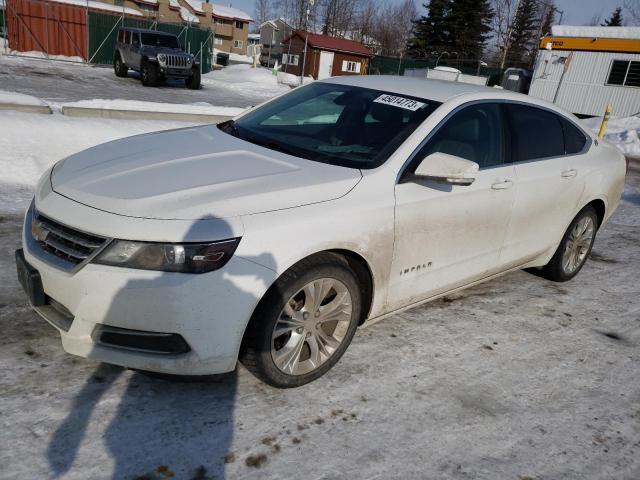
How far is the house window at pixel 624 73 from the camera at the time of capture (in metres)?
22.6

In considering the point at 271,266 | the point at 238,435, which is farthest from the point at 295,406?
the point at 271,266

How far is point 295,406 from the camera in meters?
2.82

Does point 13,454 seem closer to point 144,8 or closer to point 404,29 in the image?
point 144,8

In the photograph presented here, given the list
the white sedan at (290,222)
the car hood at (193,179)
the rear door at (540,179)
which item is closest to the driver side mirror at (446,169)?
the white sedan at (290,222)

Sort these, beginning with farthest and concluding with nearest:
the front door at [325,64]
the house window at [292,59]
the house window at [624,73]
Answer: the house window at [292,59]
the front door at [325,64]
the house window at [624,73]

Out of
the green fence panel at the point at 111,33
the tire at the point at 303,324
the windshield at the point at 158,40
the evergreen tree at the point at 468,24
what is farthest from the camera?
the evergreen tree at the point at 468,24

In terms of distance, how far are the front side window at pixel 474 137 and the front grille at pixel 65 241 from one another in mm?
1901

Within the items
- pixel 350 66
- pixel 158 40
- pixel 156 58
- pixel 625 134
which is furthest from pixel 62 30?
pixel 625 134

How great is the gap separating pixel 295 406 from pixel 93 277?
3.88 feet

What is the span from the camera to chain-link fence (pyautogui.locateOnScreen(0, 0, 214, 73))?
26297mm

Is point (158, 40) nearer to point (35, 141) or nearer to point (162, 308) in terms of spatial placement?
point (35, 141)

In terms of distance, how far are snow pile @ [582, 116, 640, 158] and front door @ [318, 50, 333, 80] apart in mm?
20749

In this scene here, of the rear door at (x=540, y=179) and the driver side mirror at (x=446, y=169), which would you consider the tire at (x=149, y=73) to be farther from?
the driver side mirror at (x=446, y=169)

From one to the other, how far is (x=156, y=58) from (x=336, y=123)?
58.8 ft
